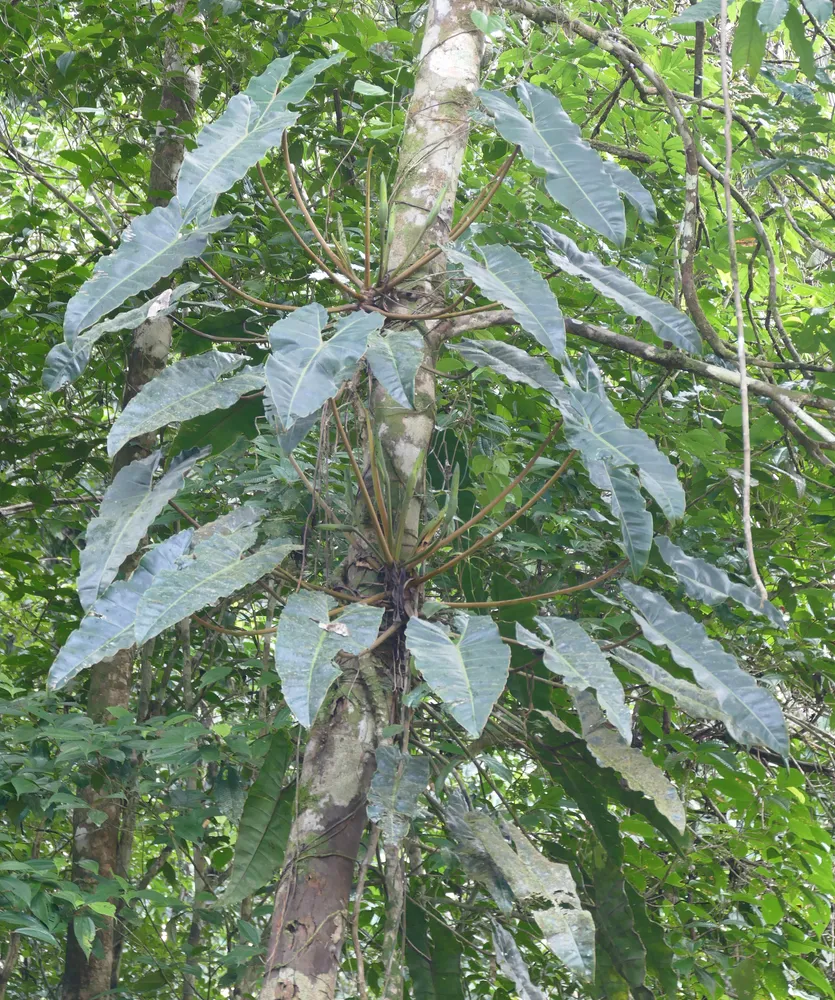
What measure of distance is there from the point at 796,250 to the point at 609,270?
6.20 feet

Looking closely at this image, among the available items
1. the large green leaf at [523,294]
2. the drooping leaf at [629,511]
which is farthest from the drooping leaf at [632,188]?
the drooping leaf at [629,511]

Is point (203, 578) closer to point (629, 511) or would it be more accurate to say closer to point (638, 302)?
point (629, 511)

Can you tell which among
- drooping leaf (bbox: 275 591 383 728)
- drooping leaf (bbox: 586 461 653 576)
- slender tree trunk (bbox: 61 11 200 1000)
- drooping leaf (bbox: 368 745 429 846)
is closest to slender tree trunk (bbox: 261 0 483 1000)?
drooping leaf (bbox: 368 745 429 846)

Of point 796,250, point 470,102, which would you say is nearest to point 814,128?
point 470,102

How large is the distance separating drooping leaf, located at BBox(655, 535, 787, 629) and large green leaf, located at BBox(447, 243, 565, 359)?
1.46ft

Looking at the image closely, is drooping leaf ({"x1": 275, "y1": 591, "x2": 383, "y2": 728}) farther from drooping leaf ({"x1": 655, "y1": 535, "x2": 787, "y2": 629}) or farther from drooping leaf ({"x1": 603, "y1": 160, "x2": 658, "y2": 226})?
drooping leaf ({"x1": 603, "y1": 160, "x2": 658, "y2": 226})

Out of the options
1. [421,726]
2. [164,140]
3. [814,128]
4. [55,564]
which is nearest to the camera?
[421,726]

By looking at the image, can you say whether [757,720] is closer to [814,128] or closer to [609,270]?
[609,270]

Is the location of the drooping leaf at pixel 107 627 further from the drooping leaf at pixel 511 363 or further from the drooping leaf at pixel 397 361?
the drooping leaf at pixel 511 363

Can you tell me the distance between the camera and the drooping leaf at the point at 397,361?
1.32 meters

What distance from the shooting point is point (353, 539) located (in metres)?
1.72

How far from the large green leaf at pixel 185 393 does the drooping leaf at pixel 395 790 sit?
63 cm

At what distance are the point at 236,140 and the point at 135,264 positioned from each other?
0.28m

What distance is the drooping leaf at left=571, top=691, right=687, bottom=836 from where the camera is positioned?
Answer: 143cm
